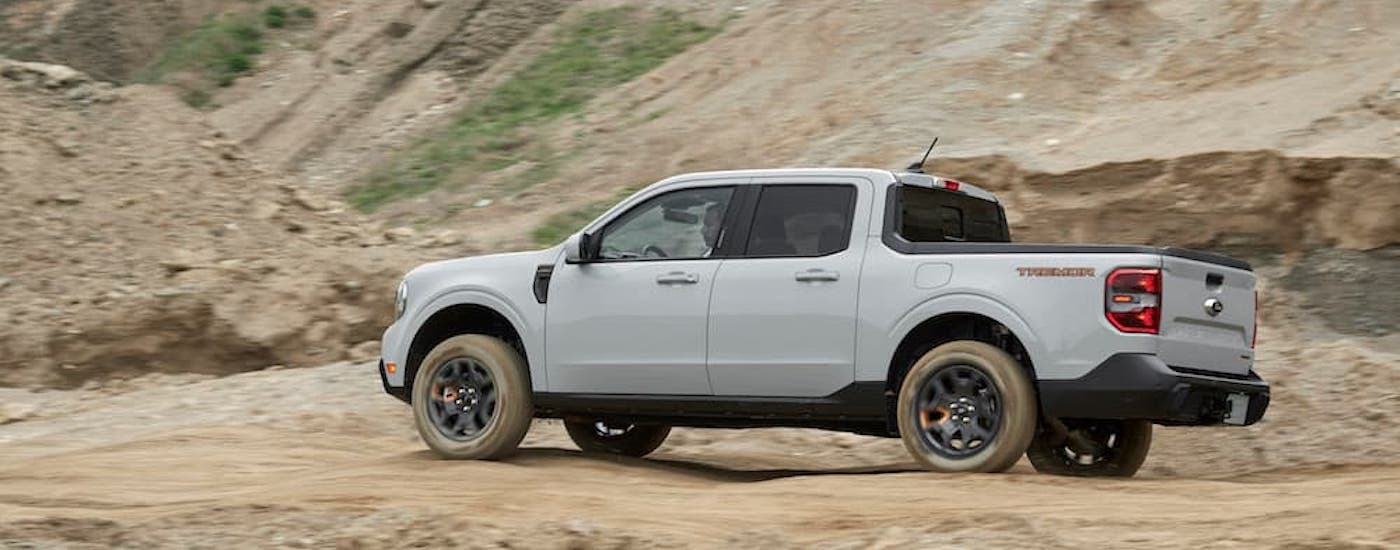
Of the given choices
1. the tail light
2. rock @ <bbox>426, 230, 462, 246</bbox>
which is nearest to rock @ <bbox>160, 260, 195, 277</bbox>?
rock @ <bbox>426, 230, 462, 246</bbox>

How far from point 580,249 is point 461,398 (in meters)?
1.12

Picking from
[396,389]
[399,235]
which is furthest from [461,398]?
[399,235]

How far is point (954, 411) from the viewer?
31.7ft

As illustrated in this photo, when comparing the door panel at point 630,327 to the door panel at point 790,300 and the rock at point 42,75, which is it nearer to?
the door panel at point 790,300

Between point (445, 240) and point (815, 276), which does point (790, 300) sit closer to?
point (815, 276)

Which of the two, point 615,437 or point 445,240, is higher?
point 445,240

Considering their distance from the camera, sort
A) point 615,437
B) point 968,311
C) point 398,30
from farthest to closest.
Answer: point 398,30 → point 615,437 → point 968,311

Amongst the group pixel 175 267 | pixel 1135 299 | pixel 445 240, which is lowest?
pixel 175 267

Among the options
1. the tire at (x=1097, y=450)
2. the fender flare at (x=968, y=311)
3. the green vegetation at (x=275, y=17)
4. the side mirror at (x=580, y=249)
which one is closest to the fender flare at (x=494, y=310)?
the side mirror at (x=580, y=249)

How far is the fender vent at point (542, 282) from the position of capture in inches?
426

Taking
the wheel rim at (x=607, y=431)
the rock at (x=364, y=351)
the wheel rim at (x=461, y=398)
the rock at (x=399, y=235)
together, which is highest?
the rock at (x=399, y=235)

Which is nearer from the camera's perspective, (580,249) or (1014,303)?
(1014,303)

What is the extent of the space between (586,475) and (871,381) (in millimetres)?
1630

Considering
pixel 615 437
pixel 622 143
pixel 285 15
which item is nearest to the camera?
pixel 615 437
